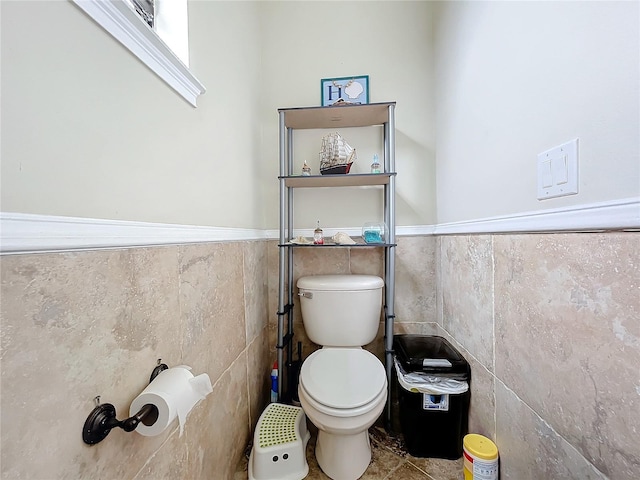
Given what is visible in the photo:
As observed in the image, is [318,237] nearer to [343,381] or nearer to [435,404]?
[343,381]

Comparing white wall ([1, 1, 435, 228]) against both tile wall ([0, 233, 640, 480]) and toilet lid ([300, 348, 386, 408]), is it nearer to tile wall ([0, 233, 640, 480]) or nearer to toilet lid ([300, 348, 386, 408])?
tile wall ([0, 233, 640, 480])

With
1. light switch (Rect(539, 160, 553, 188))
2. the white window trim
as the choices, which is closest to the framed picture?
the white window trim

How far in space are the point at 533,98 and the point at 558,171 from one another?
26cm

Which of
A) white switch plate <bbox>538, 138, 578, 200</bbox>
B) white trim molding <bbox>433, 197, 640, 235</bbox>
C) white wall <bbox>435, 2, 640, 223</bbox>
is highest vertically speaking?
white wall <bbox>435, 2, 640, 223</bbox>

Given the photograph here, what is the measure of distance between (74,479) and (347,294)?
1.10 meters

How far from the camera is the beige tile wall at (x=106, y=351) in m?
0.37

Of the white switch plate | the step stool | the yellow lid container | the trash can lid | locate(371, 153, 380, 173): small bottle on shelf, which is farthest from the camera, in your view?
locate(371, 153, 380, 173): small bottle on shelf

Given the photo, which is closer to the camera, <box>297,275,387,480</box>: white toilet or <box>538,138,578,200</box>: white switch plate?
<box>538,138,578,200</box>: white switch plate

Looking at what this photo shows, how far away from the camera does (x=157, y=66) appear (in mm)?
658

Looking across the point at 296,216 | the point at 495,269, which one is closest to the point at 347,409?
the point at 495,269

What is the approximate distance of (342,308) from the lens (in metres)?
1.39

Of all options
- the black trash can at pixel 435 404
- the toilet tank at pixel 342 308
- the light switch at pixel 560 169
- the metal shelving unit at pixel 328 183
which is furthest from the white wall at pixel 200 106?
the light switch at pixel 560 169

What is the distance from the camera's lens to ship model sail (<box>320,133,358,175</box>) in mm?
1467

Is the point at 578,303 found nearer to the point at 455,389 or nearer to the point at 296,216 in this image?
the point at 455,389
